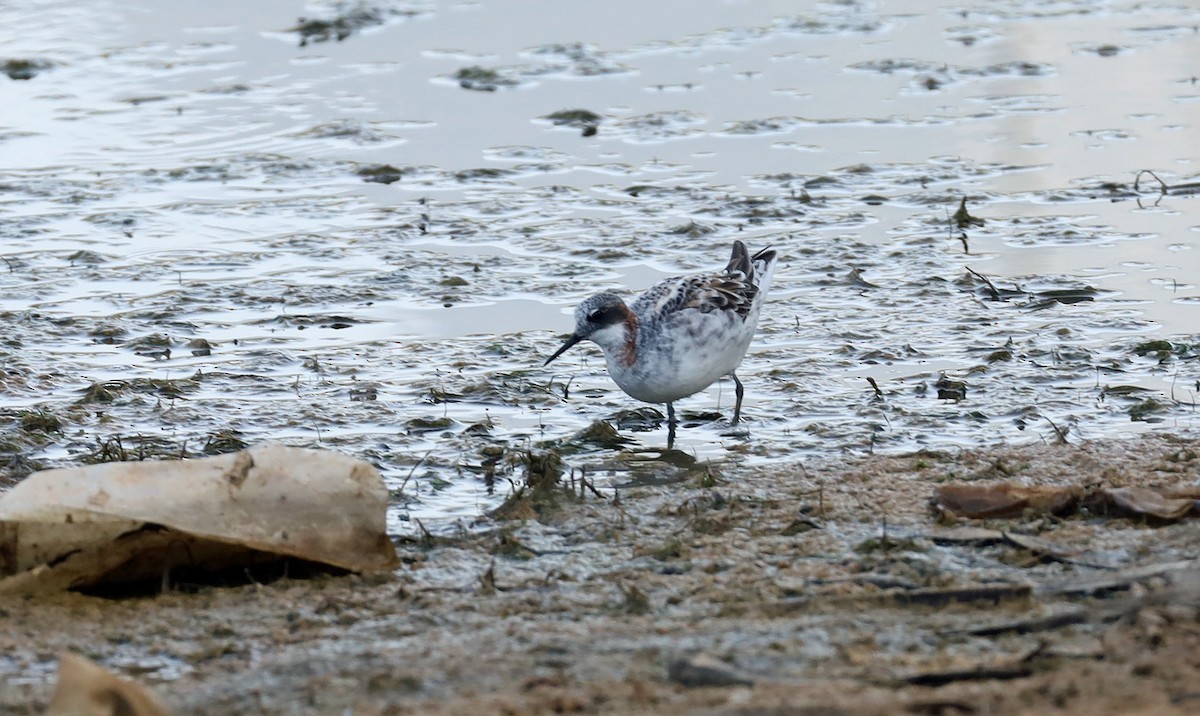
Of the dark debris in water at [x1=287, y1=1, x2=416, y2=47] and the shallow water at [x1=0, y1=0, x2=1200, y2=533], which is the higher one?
the dark debris in water at [x1=287, y1=1, x2=416, y2=47]

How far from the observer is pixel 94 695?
11.5ft

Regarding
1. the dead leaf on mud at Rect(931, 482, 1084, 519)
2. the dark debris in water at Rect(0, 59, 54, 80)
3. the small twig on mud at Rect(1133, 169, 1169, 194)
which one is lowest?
the dead leaf on mud at Rect(931, 482, 1084, 519)

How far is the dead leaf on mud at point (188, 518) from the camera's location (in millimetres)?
4859

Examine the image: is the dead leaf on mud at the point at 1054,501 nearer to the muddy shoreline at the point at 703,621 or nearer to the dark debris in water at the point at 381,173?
the muddy shoreline at the point at 703,621

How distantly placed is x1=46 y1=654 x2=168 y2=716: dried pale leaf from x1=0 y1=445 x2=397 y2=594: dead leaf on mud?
52.1 inches

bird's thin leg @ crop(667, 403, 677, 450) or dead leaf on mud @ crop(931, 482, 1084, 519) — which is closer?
dead leaf on mud @ crop(931, 482, 1084, 519)

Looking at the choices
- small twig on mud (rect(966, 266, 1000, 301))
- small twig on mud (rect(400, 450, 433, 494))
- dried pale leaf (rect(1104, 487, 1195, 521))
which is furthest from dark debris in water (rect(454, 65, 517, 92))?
dried pale leaf (rect(1104, 487, 1195, 521))

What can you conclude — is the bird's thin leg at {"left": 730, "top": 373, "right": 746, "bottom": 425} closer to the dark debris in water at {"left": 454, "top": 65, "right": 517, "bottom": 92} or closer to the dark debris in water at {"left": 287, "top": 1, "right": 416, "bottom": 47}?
the dark debris in water at {"left": 454, "top": 65, "right": 517, "bottom": 92}

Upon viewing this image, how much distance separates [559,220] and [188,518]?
18.1 feet

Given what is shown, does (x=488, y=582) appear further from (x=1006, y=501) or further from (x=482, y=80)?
(x=482, y=80)

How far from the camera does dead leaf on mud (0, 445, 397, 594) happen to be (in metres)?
4.86

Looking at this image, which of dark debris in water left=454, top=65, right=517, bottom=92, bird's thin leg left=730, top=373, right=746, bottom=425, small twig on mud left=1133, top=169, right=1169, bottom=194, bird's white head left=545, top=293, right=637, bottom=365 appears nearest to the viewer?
bird's white head left=545, top=293, right=637, bottom=365

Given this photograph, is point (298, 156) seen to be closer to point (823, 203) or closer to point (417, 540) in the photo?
point (823, 203)

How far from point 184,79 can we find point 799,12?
5.88 m
